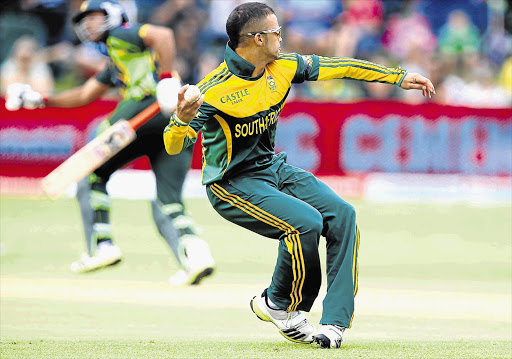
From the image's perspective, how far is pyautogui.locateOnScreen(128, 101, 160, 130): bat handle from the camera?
757 cm

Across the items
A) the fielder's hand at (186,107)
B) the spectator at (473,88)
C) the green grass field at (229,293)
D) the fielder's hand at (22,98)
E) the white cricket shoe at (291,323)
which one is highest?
the fielder's hand at (186,107)

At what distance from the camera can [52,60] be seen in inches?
624

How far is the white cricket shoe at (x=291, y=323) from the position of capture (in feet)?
18.2

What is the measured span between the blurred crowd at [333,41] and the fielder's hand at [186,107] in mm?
10244

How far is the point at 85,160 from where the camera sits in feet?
20.6

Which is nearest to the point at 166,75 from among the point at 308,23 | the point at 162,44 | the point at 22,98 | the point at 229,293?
the point at 162,44

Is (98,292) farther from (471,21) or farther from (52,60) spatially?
(471,21)

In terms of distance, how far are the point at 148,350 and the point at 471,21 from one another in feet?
47.2

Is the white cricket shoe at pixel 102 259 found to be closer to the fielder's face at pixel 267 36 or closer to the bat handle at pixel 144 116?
the bat handle at pixel 144 116

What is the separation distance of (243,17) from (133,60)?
2680 mm

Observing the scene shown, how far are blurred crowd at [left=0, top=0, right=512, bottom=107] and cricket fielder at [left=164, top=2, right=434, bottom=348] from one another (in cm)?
956

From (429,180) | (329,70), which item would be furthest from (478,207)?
(329,70)

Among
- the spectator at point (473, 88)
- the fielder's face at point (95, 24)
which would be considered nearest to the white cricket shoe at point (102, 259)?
the fielder's face at point (95, 24)

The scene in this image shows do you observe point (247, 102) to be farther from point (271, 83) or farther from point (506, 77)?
point (506, 77)
